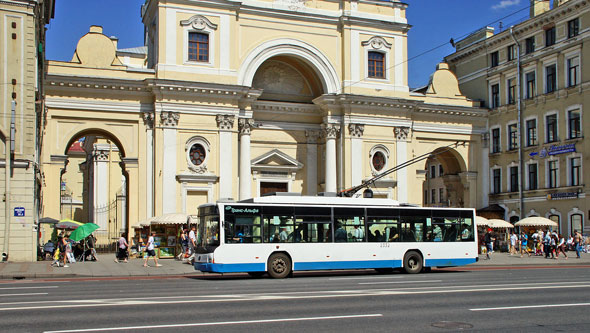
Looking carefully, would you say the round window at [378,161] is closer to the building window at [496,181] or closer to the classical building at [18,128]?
the building window at [496,181]

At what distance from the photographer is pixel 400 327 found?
11312mm

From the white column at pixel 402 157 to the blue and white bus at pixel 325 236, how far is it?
18.2m

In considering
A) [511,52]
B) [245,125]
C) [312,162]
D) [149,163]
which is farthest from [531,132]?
[149,163]

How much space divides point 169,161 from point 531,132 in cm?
2535

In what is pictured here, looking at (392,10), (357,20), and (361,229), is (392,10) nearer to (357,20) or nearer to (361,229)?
(357,20)

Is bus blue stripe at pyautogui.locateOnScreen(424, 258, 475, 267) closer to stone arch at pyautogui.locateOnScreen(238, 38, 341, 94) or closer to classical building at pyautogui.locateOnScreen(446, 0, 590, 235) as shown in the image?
classical building at pyautogui.locateOnScreen(446, 0, 590, 235)

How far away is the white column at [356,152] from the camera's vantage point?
45.3m

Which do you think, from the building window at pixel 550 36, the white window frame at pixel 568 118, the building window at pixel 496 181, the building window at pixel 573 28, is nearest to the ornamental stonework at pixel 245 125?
the building window at pixel 496 181

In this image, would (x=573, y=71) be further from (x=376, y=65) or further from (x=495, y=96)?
(x=376, y=65)

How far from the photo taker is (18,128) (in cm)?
3234

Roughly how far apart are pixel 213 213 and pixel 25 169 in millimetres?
12406

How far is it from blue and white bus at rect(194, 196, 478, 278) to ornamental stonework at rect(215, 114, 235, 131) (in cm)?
1662

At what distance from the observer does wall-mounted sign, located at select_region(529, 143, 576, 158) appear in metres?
45.5

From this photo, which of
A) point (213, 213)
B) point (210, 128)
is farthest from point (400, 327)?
point (210, 128)
